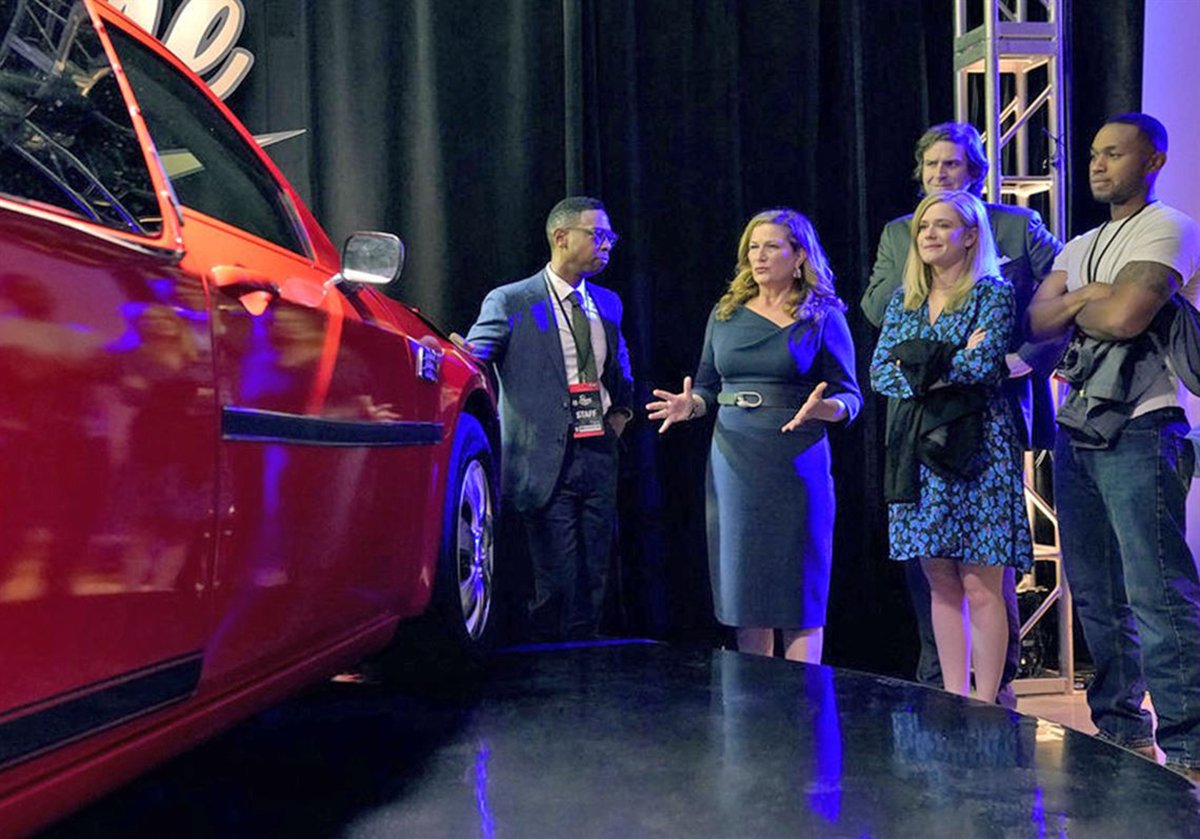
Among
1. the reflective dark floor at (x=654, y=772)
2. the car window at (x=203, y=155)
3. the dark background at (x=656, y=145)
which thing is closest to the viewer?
the reflective dark floor at (x=654, y=772)

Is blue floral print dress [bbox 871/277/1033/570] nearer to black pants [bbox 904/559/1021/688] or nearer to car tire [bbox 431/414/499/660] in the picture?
black pants [bbox 904/559/1021/688]

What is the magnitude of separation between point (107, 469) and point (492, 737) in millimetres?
779

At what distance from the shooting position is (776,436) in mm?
3250

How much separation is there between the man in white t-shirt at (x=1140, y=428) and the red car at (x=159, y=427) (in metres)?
1.77

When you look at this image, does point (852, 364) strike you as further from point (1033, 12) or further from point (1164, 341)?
point (1033, 12)

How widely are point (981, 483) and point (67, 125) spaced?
2.30m

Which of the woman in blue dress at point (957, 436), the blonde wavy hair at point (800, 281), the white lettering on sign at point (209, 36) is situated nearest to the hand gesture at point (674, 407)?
the blonde wavy hair at point (800, 281)

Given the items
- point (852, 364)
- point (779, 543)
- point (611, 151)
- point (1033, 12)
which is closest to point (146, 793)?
point (779, 543)

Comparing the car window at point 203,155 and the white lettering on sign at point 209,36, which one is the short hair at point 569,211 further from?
the car window at point 203,155

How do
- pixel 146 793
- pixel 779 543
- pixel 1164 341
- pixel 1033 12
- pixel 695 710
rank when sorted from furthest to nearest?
pixel 1033 12
pixel 779 543
pixel 1164 341
pixel 695 710
pixel 146 793

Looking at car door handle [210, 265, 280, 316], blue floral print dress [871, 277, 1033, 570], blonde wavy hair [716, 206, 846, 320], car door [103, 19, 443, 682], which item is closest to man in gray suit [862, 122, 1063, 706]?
blonde wavy hair [716, 206, 846, 320]

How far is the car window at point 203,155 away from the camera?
63.2 inches

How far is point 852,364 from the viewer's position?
11.1 feet

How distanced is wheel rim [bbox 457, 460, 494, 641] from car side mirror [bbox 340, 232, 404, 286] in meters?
0.63
